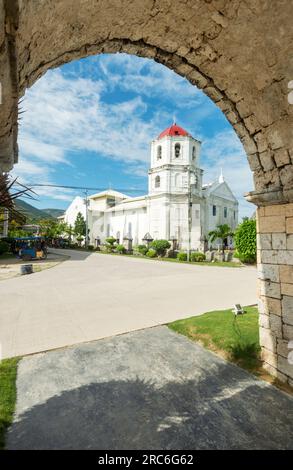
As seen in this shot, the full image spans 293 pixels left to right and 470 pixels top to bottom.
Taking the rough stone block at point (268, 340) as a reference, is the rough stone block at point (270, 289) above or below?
above

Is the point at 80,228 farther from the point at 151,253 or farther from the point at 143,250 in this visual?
the point at 151,253

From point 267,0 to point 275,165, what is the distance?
219 cm

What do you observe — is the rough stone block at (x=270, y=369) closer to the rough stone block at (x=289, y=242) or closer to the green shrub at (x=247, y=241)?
the rough stone block at (x=289, y=242)

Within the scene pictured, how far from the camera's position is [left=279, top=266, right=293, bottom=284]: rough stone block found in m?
4.29

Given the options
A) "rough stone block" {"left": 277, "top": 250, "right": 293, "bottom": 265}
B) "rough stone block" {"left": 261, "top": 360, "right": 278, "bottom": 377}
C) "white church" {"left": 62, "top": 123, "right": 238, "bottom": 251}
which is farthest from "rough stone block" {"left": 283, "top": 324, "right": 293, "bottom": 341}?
"white church" {"left": 62, "top": 123, "right": 238, "bottom": 251}

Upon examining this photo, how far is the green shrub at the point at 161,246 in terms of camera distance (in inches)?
1188

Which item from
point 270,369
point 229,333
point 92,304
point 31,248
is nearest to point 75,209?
point 31,248

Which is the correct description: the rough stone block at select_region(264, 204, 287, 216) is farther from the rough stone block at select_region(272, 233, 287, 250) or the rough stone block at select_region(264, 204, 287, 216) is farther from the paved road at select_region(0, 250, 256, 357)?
the paved road at select_region(0, 250, 256, 357)

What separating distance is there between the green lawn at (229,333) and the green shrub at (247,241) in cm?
1594

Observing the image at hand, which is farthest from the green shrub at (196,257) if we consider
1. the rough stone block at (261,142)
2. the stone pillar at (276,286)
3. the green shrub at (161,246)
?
the rough stone block at (261,142)

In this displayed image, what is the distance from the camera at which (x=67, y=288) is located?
11.7 meters

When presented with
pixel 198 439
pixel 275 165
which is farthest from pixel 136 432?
pixel 275 165

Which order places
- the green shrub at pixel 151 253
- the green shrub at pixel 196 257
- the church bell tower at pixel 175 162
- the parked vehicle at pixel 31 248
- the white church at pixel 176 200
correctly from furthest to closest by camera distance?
the church bell tower at pixel 175 162, the white church at pixel 176 200, the green shrub at pixel 151 253, the green shrub at pixel 196 257, the parked vehicle at pixel 31 248
